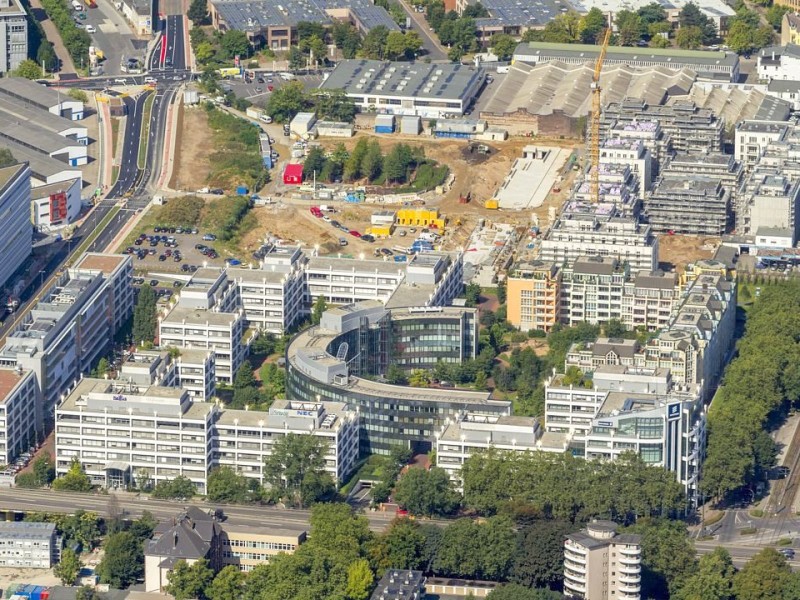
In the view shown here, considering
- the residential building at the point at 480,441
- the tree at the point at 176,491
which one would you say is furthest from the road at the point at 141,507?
the residential building at the point at 480,441

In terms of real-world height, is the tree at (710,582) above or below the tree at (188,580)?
above

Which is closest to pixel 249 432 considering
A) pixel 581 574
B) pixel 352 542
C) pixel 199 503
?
pixel 199 503

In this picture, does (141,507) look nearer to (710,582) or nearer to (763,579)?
(710,582)

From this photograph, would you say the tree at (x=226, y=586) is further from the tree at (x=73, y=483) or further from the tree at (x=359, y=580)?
the tree at (x=73, y=483)

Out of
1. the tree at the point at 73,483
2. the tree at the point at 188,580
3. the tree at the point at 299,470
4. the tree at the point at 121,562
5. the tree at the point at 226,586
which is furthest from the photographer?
the tree at the point at 73,483

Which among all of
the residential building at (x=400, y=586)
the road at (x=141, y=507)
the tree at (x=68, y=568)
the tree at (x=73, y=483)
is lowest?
the tree at (x=68, y=568)

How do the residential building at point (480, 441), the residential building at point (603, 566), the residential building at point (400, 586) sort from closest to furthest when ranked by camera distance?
1. the residential building at point (400, 586)
2. the residential building at point (603, 566)
3. the residential building at point (480, 441)

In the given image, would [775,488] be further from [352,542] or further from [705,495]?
[352,542]
